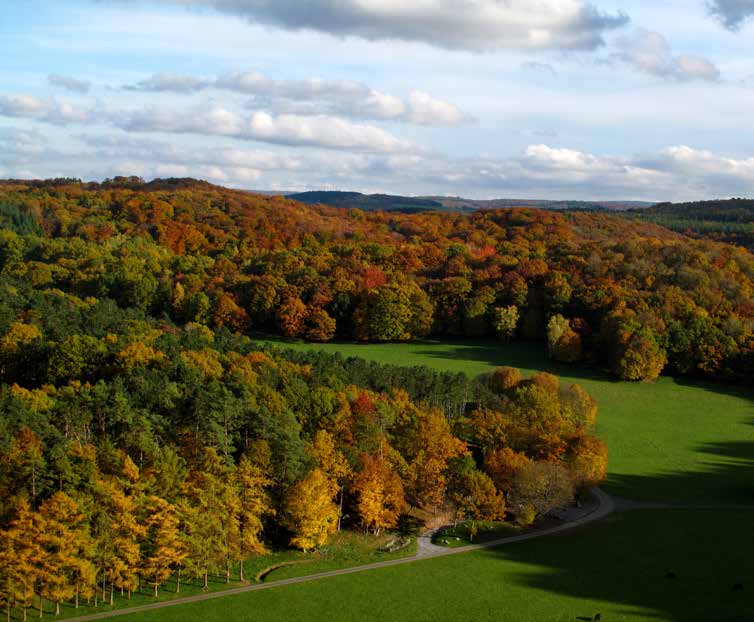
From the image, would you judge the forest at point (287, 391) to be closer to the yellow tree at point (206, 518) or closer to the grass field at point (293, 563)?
the yellow tree at point (206, 518)

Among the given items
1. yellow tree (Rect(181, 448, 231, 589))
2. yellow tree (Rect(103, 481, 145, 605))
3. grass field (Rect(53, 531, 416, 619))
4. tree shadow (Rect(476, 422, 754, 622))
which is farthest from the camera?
yellow tree (Rect(181, 448, 231, 589))

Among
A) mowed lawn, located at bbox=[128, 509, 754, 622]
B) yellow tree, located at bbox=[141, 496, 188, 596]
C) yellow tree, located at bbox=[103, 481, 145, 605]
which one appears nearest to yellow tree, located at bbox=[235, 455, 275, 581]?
yellow tree, located at bbox=[141, 496, 188, 596]

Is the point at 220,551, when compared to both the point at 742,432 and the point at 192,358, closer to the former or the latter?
the point at 192,358

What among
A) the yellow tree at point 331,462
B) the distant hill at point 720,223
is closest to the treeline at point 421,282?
the distant hill at point 720,223

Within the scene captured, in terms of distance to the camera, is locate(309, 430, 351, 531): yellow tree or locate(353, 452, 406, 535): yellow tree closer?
locate(353, 452, 406, 535): yellow tree

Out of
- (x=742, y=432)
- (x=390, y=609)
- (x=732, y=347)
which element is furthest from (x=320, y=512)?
(x=732, y=347)

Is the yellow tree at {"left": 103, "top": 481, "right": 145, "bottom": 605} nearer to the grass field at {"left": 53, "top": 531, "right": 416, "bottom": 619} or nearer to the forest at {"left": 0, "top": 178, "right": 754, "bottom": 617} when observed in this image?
the forest at {"left": 0, "top": 178, "right": 754, "bottom": 617}
